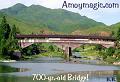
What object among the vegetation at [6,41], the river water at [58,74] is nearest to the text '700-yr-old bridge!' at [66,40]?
the vegetation at [6,41]

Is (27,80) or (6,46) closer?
(27,80)

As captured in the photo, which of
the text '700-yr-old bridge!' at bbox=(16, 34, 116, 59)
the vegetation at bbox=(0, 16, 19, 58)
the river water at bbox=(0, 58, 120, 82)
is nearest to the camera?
the river water at bbox=(0, 58, 120, 82)

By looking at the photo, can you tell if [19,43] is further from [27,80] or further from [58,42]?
[27,80]

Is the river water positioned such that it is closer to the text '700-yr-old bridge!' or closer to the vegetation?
the vegetation

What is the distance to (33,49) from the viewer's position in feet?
570

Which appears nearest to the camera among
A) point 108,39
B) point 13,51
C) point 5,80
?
point 5,80

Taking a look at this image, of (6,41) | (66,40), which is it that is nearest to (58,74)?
(6,41)

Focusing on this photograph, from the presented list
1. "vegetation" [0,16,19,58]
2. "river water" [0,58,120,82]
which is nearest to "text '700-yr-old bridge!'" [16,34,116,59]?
"vegetation" [0,16,19,58]

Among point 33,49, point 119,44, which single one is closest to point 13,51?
point 119,44

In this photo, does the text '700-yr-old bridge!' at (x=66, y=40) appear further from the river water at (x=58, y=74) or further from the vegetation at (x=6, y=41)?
the river water at (x=58, y=74)

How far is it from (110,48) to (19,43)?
30.7 m

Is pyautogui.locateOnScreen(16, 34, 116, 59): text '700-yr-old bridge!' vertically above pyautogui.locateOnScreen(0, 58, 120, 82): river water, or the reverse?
pyautogui.locateOnScreen(0, 58, 120, 82): river water

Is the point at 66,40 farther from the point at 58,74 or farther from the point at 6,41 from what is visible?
the point at 58,74

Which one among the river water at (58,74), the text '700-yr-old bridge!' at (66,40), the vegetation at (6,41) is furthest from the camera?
the text '700-yr-old bridge!' at (66,40)
